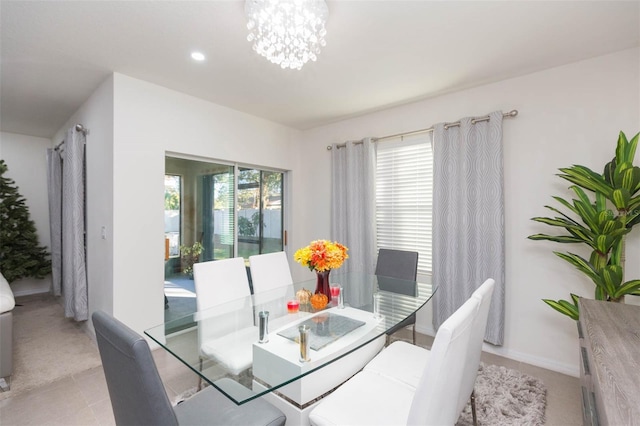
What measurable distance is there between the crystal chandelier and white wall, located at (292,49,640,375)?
2.03m

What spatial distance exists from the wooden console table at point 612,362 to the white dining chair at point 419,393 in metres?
0.40

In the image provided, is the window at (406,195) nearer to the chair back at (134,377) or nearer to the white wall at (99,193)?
the white wall at (99,193)

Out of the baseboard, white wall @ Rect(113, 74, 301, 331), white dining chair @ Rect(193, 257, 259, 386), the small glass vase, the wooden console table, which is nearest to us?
the wooden console table

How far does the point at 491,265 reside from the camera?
2.85 m

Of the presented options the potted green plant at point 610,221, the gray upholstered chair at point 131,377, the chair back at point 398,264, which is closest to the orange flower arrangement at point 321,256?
the gray upholstered chair at point 131,377

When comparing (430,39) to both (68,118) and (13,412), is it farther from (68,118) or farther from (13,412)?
(68,118)

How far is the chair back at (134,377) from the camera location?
2.93 feet

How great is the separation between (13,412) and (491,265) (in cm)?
391

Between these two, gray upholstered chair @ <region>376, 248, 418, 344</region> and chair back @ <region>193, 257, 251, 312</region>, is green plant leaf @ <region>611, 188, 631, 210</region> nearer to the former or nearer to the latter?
gray upholstered chair @ <region>376, 248, 418, 344</region>

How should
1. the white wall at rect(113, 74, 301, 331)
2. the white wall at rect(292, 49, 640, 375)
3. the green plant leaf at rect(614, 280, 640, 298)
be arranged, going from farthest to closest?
the white wall at rect(113, 74, 301, 331)
the white wall at rect(292, 49, 640, 375)
the green plant leaf at rect(614, 280, 640, 298)

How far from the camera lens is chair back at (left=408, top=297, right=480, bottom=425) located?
102 cm

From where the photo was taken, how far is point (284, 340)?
1.58 meters

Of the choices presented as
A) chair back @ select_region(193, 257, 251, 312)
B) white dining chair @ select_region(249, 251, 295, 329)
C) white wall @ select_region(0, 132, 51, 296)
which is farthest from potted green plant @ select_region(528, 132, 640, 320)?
white wall @ select_region(0, 132, 51, 296)

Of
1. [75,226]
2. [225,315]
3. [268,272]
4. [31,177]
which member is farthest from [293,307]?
[31,177]
